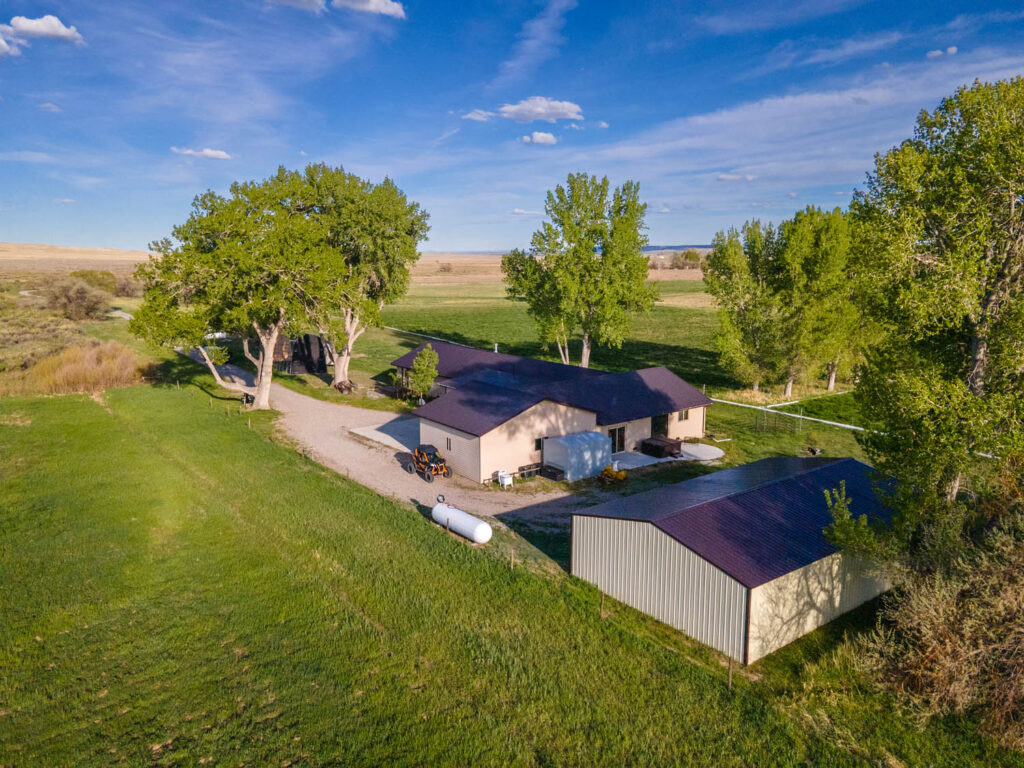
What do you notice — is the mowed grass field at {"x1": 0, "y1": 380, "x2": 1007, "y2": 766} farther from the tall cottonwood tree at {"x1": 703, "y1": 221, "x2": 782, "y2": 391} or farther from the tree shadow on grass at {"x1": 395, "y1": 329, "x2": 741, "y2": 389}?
the tree shadow on grass at {"x1": 395, "y1": 329, "x2": 741, "y2": 389}

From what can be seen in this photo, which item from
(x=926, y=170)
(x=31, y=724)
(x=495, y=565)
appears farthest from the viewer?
(x=495, y=565)

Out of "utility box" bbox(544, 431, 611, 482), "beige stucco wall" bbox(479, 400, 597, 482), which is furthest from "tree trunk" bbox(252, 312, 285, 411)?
"utility box" bbox(544, 431, 611, 482)

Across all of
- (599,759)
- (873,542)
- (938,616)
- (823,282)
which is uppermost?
(823,282)

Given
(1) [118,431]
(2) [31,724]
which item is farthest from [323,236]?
(2) [31,724]

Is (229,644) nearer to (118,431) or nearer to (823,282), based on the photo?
(118,431)

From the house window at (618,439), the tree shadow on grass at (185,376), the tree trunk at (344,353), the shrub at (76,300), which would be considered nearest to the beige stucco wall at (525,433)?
the house window at (618,439)
